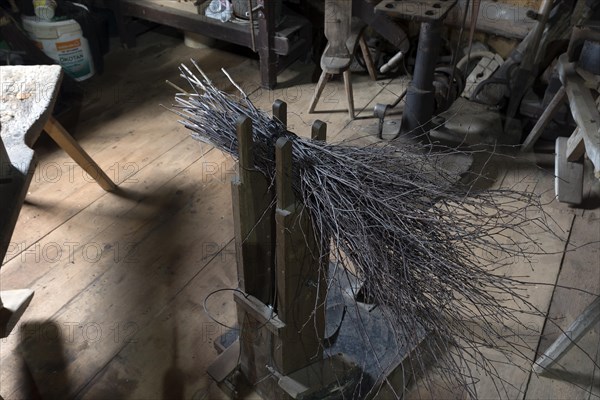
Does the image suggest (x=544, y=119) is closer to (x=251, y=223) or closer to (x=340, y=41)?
(x=340, y=41)

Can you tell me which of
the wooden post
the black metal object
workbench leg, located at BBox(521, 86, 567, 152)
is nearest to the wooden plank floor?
workbench leg, located at BBox(521, 86, 567, 152)

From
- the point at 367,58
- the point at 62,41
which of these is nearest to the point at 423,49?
the point at 367,58

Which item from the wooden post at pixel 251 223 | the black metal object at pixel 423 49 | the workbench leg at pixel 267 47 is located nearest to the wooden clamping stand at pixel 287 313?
the wooden post at pixel 251 223

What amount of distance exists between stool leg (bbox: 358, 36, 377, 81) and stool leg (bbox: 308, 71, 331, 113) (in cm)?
29

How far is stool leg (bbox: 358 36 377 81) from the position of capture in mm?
2848

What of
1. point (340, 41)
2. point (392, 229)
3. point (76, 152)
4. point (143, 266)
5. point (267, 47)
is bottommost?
point (143, 266)

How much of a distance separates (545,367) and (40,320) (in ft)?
5.12

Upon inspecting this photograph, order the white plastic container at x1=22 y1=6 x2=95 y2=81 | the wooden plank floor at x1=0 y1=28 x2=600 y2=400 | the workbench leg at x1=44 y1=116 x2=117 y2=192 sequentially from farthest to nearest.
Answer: the white plastic container at x1=22 y1=6 x2=95 y2=81
the workbench leg at x1=44 y1=116 x2=117 y2=192
the wooden plank floor at x1=0 y1=28 x2=600 y2=400

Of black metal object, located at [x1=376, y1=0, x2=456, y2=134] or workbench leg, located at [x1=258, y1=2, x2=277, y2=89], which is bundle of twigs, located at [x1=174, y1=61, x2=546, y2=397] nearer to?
black metal object, located at [x1=376, y1=0, x2=456, y2=134]

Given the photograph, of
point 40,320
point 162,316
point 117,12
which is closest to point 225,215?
point 162,316

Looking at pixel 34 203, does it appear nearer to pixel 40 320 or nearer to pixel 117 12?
pixel 40 320

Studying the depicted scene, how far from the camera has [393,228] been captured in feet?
3.46

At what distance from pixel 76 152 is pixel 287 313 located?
129 cm

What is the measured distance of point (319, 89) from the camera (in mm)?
2678
